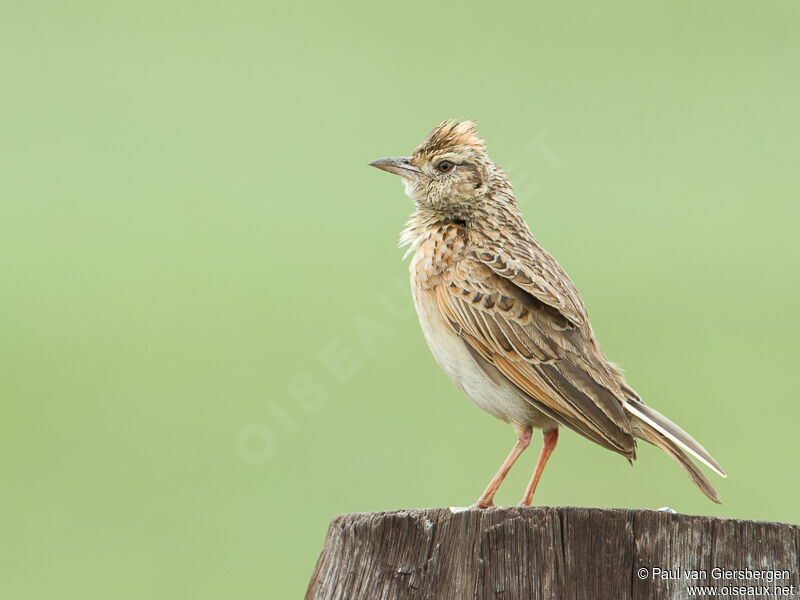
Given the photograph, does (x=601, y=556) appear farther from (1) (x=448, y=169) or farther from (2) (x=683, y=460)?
(1) (x=448, y=169)

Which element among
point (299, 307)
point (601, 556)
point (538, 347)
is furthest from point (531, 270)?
point (299, 307)

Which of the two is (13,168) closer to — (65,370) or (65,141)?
(65,141)

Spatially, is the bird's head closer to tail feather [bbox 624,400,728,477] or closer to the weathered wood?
tail feather [bbox 624,400,728,477]

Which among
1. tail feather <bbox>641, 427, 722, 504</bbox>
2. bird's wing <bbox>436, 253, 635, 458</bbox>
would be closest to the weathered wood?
tail feather <bbox>641, 427, 722, 504</bbox>

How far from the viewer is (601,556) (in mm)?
4910

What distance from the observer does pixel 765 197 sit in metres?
24.5

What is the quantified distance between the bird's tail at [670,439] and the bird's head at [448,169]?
1.95 meters

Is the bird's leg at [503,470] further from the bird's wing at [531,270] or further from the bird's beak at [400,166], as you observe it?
the bird's beak at [400,166]

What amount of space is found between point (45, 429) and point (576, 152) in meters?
13.1

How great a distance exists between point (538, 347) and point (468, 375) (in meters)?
0.51

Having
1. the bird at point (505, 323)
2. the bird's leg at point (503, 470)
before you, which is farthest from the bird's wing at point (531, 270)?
the bird's leg at point (503, 470)

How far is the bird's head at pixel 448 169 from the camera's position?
26.1 feet

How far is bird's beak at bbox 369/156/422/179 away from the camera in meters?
8.11

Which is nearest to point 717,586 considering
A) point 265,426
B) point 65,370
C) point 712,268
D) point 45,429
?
point 265,426
